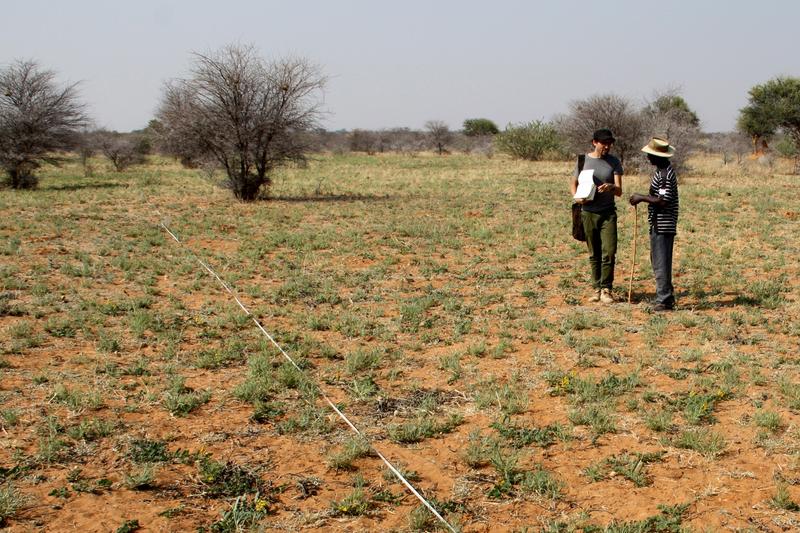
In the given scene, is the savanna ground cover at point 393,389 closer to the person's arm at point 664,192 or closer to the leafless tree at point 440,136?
the person's arm at point 664,192

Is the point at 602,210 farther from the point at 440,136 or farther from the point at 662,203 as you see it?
the point at 440,136

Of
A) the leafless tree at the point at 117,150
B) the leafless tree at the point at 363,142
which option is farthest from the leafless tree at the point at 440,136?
the leafless tree at the point at 117,150

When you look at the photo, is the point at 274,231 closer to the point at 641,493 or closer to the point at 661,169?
the point at 661,169

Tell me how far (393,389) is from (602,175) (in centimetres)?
386

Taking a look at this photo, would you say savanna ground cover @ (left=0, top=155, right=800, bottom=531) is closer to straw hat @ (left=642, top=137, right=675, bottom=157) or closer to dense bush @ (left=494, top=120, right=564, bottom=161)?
straw hat @ (left=642, top=137, right=675, bottom=157)

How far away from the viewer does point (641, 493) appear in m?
3.98

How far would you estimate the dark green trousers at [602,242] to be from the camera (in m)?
7.98

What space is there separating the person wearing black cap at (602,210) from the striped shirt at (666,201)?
1.61ft

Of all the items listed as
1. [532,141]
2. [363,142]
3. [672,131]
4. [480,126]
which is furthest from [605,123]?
[480,126]

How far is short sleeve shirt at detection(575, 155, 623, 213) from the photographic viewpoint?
311 inches

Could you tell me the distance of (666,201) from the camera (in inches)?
291

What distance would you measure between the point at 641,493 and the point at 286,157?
1715 cm

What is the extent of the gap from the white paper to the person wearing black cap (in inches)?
1.8

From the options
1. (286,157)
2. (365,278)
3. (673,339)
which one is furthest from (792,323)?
(286,157)
